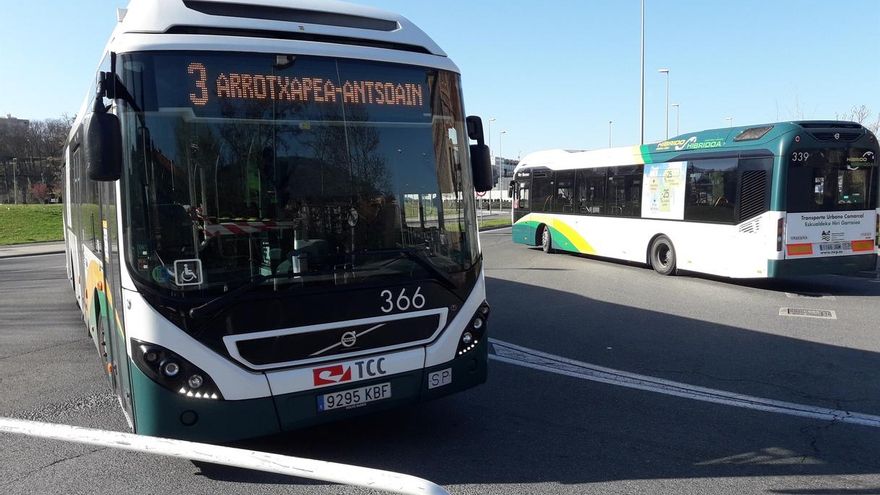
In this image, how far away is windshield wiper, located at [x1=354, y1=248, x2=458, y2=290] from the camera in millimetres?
4429

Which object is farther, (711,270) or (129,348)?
(711,270)

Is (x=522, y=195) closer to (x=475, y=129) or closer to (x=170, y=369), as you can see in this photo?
(x=475, y=129)

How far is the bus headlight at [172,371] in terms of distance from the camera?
146 inches

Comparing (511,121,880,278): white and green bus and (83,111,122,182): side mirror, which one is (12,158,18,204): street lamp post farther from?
(83,111,122,182): side mirror

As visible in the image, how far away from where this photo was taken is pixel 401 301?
4.36 m

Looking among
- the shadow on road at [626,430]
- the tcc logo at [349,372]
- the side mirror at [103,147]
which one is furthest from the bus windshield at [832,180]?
the side mirror at [103,147]

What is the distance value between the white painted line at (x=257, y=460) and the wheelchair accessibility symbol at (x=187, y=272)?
1.01m

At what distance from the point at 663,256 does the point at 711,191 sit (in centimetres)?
232

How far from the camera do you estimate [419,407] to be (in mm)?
5617

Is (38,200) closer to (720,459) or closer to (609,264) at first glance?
(609,264)

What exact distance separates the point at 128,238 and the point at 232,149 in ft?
2.72

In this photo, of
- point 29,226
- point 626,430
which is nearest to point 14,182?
point 29,226

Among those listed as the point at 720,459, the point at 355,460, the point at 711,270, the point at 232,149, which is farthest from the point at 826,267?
the point at 232,149

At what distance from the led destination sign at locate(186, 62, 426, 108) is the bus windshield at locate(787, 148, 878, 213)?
955cm
